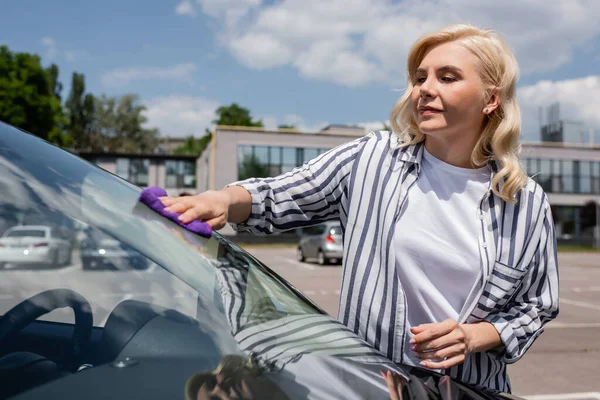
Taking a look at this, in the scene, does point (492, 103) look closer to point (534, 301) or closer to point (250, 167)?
point (534, 301)

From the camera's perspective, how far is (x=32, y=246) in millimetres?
1305

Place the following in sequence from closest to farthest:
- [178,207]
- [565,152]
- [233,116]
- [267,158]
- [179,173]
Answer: [178,207] → [267,158] → [565,152] → [179,173] → [233,116]

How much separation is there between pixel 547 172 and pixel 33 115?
35897 millimetres

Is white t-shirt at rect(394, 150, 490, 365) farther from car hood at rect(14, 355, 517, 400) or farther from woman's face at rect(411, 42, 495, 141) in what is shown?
car hood at rect(14, 355, 517, 400)

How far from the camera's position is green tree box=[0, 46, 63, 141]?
4281cm

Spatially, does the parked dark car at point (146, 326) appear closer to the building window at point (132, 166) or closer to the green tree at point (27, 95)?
the green tree at point (27, 95)

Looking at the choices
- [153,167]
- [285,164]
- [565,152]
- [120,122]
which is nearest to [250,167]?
[285,164]

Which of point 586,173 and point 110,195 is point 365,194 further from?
point 586,173

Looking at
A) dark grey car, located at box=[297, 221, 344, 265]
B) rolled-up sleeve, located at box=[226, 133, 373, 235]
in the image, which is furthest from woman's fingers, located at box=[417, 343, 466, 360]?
dark grey car, located at box=[297, 221, 344, 265]

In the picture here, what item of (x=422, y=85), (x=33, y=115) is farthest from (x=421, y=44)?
(x=33, y=115)

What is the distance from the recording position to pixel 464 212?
184 cm

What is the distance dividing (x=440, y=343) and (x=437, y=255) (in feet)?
0.78

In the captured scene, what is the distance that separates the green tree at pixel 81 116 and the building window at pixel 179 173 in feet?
116

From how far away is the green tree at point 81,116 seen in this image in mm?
84688
